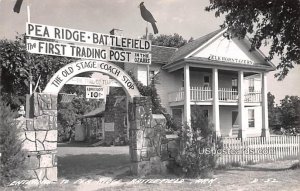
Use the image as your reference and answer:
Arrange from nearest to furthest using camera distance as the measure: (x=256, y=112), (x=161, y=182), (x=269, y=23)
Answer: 1. (x=161, y=182)
2. (x=269, y=23)
3. (x=256, y=112)

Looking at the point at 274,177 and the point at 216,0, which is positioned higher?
the point at 216,0

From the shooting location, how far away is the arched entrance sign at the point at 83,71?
9.70 meters

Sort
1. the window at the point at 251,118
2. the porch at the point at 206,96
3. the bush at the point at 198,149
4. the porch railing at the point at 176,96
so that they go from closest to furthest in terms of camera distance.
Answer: the bush at the point at 198,149 < the porch at the point at 206,96 < the porch railing at the point at 176,96 < the window at the point at 251,118

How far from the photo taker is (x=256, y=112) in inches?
1212

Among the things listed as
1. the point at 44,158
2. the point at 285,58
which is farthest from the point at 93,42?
the point at 285,58

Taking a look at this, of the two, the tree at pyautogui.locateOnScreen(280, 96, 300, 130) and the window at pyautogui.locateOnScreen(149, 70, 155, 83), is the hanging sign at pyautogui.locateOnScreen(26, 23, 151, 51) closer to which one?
the window at pyautogui.locateOnScreen(149, 70, 155, 83)

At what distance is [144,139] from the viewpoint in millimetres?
10734

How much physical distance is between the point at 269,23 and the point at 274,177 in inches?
182

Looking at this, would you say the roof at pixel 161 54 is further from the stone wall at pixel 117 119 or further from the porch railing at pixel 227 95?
the porch railing at pixel 227 95

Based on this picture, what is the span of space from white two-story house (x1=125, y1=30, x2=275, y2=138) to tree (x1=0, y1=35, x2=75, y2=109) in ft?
40.5

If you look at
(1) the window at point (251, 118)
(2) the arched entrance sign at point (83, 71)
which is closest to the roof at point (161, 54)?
(1) the window at point (251, 118)

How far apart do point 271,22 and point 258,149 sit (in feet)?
17.3

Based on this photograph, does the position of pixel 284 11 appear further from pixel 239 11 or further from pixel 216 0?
pixel 216 0

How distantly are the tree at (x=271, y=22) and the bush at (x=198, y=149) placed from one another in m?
3.14
